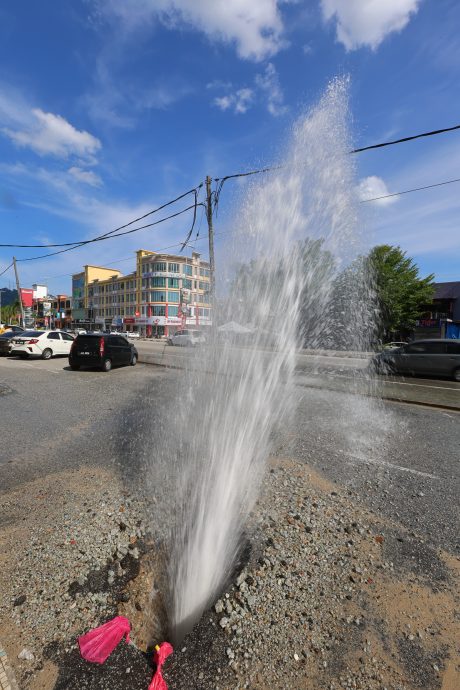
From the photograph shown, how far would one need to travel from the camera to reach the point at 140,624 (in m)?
2.39

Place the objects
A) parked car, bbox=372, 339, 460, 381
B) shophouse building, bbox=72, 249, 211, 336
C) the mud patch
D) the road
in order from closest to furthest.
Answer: the mud patch < the road < parked car, bbox=372, 339, 460, 381 < shophouse building, bbox=72, 249, 211, 336

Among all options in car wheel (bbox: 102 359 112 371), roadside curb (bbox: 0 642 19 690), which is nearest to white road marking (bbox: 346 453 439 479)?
roadside curb (bbox: 0 642 19 690)

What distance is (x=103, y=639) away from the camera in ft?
7.29

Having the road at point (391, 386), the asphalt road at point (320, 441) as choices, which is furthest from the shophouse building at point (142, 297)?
the asphalt road at point (320, 441)

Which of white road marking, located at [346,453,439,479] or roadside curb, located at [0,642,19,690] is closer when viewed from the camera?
roadside curb, located at [0,642,19,690]

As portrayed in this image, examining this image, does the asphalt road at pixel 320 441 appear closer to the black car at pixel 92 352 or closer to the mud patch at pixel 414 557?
the mud patch at pixel 414 557

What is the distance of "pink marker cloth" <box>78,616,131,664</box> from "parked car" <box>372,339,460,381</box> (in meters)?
15.0

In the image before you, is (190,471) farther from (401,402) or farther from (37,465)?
(401,402)

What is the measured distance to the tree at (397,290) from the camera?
37.2 meters

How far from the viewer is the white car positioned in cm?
1877

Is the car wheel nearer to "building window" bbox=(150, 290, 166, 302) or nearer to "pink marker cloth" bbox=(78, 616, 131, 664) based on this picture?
"pink marker cloth" bbox=(78, 616, 131, 664)

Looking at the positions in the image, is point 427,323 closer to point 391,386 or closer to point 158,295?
point 391,386

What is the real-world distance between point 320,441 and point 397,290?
36.9m

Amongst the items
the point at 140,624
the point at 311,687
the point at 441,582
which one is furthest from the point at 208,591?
the point at 441,582
